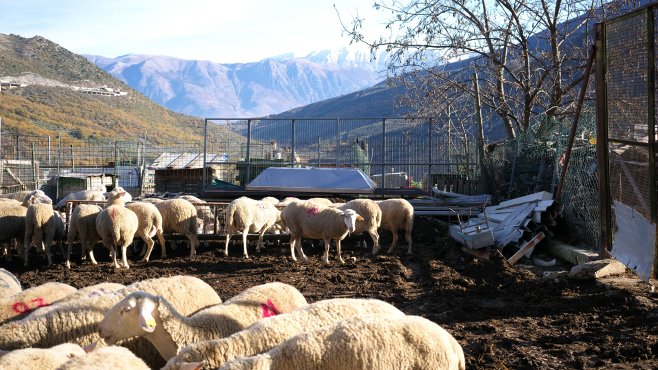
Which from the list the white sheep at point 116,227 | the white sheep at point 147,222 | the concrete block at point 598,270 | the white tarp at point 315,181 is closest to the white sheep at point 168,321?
the concrete block at point 598,270

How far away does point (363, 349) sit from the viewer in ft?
16.0

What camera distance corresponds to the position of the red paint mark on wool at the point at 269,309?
6.40 m

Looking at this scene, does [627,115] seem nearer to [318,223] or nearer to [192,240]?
[318,223]

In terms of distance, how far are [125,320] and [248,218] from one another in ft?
28.0

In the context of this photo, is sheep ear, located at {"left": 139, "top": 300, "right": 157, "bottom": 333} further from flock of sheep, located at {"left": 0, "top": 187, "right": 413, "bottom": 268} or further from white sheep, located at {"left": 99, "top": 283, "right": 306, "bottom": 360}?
flock of sheep, located at {"left": 0, "top": 187, "right": 413, "bottom": 268}

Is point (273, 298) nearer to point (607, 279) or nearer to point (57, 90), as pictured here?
point (607, 279)

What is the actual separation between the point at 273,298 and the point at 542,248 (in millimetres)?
8137

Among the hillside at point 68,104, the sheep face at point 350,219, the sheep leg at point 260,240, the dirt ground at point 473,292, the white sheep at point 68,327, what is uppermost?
the hillside at point 68,104

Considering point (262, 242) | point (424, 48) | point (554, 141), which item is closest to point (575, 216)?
point (554, 141)

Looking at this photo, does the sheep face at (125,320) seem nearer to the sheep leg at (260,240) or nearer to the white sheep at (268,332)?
the white sheep at (268,332)

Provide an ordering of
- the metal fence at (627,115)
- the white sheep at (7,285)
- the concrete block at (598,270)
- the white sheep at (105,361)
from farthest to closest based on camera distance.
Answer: the concrete block at (598,270) < the metal fence at (627,115) < the white sheep at (7,285) < the white sheep at (105,361)

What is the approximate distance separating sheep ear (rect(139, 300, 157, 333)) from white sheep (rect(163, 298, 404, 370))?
2.12 ft

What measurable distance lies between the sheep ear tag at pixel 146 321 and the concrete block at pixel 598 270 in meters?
6.30

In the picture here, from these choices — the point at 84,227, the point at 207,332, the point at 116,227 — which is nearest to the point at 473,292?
the point at 207,332
